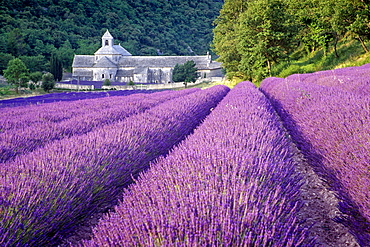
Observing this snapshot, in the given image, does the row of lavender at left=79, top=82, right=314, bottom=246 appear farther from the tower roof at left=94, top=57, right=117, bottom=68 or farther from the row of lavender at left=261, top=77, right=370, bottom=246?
the tower roof at left=94, top=57, right=117, bottom=68

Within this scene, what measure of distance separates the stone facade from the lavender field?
57.6 metres

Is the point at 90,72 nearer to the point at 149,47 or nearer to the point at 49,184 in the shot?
the point at 149,47

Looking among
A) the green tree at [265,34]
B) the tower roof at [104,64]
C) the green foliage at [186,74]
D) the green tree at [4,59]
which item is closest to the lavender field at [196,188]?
the green tree at [265,34]

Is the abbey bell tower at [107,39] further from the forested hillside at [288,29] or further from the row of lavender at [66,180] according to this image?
the row of lavender at [66,180]

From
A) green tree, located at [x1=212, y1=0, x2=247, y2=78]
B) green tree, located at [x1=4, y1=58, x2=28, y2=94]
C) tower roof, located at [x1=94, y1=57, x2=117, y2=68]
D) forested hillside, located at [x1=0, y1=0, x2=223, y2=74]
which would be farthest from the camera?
tower roof, located at [x1=94, y1=57, x2=117, y2=68]

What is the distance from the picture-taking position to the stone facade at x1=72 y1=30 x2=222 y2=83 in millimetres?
59875

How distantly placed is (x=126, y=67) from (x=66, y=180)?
207 ft

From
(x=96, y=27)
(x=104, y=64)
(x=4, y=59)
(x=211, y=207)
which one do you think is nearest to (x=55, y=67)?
(x=4, y=59)

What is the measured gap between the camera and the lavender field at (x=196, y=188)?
1.27 meters

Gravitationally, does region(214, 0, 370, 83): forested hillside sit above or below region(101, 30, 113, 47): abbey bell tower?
below

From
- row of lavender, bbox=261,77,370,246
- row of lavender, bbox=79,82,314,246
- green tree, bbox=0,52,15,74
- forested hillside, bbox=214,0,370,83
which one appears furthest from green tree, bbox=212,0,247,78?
green tree, bbox=0,52,15,74

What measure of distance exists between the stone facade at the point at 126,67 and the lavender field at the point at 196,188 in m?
57.6

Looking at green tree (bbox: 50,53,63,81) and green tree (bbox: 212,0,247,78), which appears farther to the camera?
green tree (bbox: 50,53,63,81)

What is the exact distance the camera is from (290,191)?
191 cm
